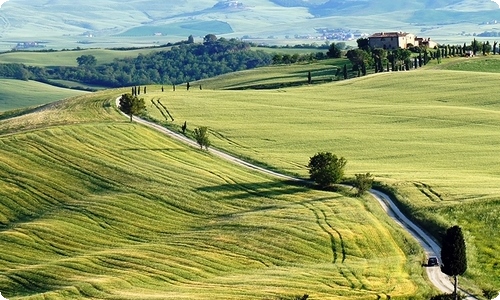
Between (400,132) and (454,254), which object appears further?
(400,132)

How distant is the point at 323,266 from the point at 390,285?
6.38 meters

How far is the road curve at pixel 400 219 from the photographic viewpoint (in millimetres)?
61625

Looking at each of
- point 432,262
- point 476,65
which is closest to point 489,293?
point 432,262

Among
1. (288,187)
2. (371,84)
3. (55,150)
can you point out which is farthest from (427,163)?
(371,84)

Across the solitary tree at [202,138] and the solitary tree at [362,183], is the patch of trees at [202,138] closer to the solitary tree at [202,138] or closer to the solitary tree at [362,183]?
the solitary tree at [202,138]

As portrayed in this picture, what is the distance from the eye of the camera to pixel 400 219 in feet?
254

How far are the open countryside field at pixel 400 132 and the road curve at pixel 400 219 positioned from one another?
3.86ft

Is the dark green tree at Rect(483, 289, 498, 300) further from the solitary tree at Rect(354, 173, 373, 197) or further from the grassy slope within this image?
the solitary tree at Rect(354, 173, 373, 197)

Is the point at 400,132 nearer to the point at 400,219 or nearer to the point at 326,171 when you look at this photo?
the point at 326,171

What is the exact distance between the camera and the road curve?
61.6 meters

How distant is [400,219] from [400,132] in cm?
4040

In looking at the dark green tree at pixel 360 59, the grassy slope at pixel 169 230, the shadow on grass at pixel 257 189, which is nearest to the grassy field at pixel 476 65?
the dark green tree at pixel 360 59

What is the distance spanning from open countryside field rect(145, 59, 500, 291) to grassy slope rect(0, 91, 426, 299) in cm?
546

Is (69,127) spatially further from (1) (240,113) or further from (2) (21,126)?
(1) (240,113)
